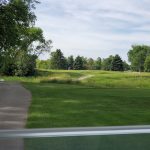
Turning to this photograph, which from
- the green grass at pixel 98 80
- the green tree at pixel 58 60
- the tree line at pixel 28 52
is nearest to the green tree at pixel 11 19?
the tree line at pixel 28 52

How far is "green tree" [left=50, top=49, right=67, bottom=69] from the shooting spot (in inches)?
3915

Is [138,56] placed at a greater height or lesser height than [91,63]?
greater

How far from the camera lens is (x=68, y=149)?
8.64 feet

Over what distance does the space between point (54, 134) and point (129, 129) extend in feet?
1.55

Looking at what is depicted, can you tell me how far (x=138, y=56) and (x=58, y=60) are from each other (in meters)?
24.8

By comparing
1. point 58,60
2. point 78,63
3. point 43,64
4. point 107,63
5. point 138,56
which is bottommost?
point 43,64

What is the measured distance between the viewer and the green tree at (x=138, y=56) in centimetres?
11366

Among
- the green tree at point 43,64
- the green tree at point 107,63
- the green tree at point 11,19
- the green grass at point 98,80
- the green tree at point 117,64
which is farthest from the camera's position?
the green tree at point 107,63

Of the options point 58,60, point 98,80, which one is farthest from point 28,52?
point 58,60

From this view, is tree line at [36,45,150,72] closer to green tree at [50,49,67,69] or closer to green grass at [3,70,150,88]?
green tree at [50,49,67,69]

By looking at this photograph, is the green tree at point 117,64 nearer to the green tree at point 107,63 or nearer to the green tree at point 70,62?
the green tree at point 107,63

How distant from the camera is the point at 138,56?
114812mm

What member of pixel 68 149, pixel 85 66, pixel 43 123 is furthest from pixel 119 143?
pixel 85 66

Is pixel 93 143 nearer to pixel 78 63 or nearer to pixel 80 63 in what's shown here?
pixel 78 63
